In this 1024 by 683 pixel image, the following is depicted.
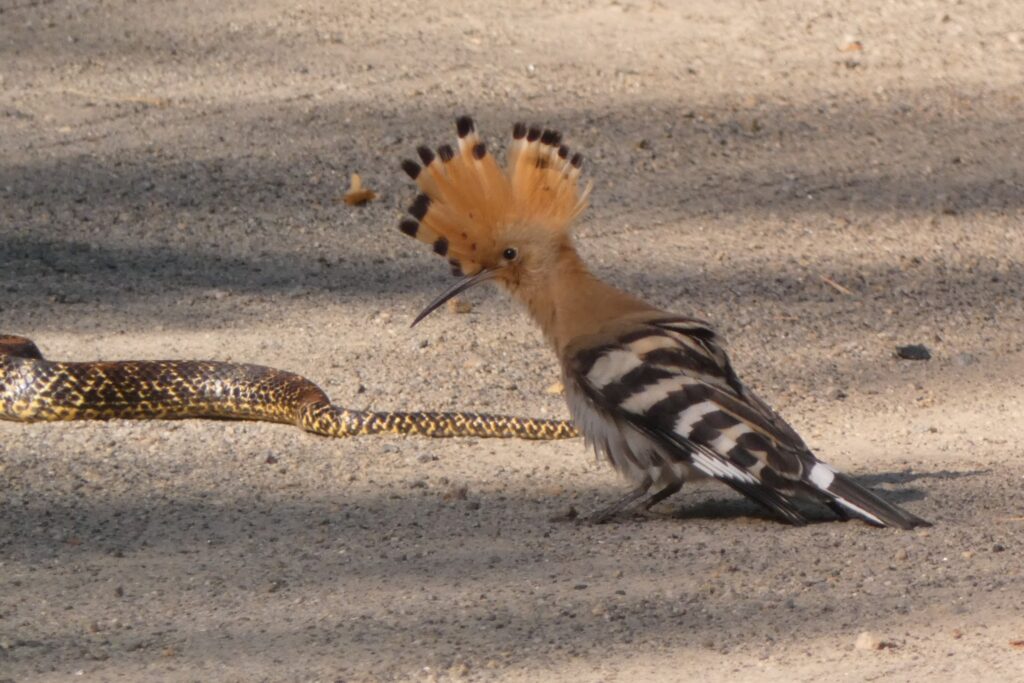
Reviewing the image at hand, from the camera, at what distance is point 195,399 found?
824 cm

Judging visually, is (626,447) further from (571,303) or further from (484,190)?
(484,190)

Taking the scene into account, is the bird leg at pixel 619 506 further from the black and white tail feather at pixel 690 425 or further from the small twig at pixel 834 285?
the small twig at pixel 834 285

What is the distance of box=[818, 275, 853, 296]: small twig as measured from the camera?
9789 millimetres

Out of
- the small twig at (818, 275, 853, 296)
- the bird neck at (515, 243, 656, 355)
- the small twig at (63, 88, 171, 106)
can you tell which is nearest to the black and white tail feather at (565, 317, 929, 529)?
the bird neck at (515, 243, 656, 355)

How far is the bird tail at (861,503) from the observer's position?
18.9 feet

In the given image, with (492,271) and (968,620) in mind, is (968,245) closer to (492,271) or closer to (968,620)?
(492,271)

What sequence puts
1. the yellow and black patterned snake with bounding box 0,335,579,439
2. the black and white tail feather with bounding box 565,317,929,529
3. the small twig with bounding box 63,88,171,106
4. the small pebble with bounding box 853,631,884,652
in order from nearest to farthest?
1. the small pebble with bounding box 853,631,884,652
2. the black and white tail feather with bounding box 565,317,929,529
3. the yellow and black patterned snake with bounding box 0,335,579,439
4. the small twig with bounding box 63,88,171,106

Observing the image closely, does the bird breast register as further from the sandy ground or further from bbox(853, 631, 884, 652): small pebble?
bbox(853, 631, 884, 652): small pebble

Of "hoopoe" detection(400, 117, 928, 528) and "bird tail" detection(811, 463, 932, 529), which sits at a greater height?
"hoopoe" detection(400, 117, 928, 528)

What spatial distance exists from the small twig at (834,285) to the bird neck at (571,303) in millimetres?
3706

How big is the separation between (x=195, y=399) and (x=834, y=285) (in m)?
3.99

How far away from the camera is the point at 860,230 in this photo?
10672mm

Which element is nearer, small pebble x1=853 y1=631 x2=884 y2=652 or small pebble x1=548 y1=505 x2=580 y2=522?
small pebble x1=853 y1=631 x2=884 y2=652

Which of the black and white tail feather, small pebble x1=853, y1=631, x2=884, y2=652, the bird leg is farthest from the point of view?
the bird leg
